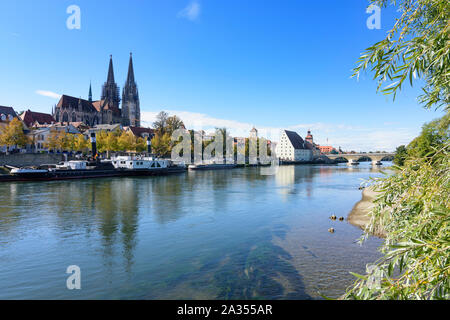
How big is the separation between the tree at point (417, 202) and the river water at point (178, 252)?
4.94ft

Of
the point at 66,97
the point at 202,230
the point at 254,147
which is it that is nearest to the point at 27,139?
the point at 66,97

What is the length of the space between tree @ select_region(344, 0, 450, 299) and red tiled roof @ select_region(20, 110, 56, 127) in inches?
4672

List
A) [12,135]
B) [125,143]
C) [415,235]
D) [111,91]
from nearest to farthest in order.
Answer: [415,235]
[12,135]
[125,143]
[111,91]

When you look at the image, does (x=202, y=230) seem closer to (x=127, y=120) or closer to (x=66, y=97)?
(x=66, y=97)

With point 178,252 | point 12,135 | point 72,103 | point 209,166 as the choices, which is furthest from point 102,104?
point 178,252

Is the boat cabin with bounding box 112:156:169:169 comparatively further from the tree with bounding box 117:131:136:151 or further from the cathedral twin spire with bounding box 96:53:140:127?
the cathedral twin spire with bounding box 96:53:140:127

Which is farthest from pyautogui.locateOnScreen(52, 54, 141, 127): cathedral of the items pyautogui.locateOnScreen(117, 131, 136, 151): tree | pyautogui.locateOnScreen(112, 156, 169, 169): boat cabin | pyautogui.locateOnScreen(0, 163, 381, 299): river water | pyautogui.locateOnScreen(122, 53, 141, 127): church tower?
pyautogui.locateOnScreen(0, 163, 381, 299): river water

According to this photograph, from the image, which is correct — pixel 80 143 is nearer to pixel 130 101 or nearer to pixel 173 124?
pixel 173 124

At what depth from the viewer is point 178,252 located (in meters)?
13.8

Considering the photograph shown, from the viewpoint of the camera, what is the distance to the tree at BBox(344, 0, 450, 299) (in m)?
3.85

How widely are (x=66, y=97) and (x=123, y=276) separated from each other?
140m

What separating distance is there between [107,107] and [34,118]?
44.9 meters

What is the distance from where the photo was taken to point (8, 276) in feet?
35.7
